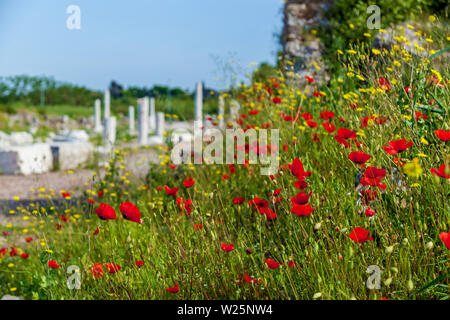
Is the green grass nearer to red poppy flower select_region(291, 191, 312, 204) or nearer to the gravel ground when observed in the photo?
red poppy flower select_region(291, 191, 312, 204)

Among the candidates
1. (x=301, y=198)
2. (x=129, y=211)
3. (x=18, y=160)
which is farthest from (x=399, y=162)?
(x=18, y=160)

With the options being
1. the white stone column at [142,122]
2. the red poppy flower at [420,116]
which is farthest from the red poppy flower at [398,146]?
the white stone column at [142,122]

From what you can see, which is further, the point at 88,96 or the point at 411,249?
the point at 88,96

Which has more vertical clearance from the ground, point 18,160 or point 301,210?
point 301,210

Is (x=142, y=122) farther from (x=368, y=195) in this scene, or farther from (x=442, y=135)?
(x=442, y=135)

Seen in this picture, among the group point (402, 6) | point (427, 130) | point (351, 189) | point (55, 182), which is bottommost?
point (55, 182)

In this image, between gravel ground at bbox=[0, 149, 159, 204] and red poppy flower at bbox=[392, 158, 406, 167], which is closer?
red poppy flower at bbox=[392, 158, 406, 167]

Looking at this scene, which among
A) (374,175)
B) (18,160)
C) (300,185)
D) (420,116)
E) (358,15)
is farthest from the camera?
(18,160)

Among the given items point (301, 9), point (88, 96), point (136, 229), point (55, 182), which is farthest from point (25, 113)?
point (136, 229)

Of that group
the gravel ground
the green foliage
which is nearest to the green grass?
the gravel ground

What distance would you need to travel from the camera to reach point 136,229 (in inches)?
143
